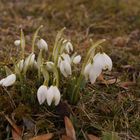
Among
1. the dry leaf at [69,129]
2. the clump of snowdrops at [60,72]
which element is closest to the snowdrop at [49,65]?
the clump of snowdrops at [60,72]

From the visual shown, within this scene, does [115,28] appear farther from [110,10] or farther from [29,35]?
[29,35]

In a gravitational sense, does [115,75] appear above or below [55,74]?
below

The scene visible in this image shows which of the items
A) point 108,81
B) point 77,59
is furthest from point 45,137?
point 108,81

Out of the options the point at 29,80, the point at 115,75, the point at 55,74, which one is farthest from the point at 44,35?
the point at 55,74

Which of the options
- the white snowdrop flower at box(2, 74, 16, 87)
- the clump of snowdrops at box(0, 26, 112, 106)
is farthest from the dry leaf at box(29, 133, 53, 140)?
the white snowdrop flower at box(2, 74, 16, 87)

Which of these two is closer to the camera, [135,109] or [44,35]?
Answer: [135,109]

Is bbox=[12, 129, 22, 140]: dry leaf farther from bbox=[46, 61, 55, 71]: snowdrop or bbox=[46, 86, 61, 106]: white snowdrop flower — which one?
bbox=[46, 61, 55, 71]: snowdrop

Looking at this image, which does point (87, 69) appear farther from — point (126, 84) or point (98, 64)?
point (126, 84)

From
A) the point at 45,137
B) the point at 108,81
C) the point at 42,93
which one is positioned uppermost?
the point at 42,93
